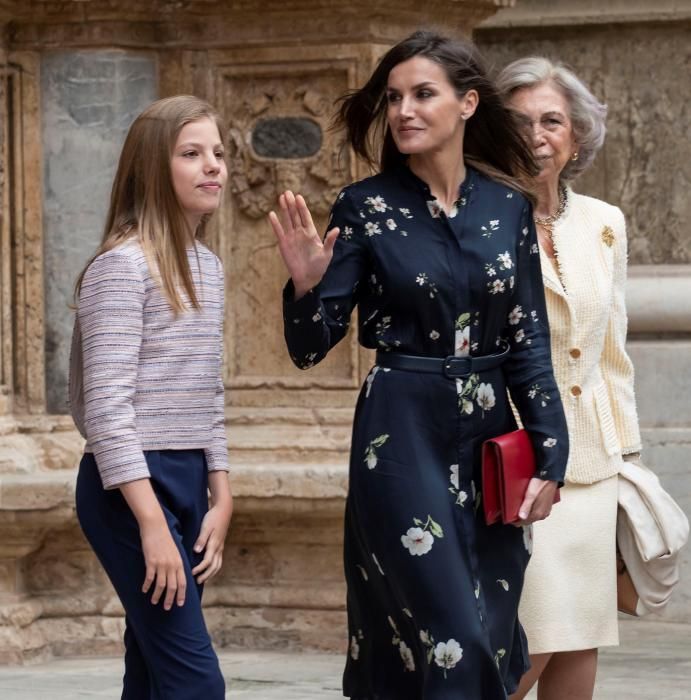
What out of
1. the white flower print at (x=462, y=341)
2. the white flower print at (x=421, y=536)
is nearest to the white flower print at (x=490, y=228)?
the white flower print at (x=462, y=341)

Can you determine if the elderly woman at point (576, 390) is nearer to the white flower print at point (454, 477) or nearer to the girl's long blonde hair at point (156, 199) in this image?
the white flower print at point (454, 477)

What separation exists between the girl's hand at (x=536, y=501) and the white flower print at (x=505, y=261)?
0.44 meters

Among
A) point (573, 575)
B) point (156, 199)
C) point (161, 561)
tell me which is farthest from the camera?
point (573, 575)

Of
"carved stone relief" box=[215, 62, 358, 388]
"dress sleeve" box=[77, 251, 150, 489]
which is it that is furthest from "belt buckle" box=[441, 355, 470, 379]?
"carved stone relief" box=[215, 62, 358, 388]

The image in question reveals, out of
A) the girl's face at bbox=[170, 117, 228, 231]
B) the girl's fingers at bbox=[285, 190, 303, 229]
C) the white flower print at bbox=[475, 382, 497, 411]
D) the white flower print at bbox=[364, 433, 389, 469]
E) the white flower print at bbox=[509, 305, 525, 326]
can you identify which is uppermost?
the girl's face at bbox=[170, 117, 228, 231]

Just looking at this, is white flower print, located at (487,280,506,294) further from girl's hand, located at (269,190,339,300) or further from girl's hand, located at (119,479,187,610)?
girl's hand, located at (119,479,187,610)

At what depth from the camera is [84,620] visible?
612 cm

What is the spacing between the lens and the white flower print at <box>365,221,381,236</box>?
12.5ft

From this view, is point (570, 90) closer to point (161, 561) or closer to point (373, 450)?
point (373, 450)

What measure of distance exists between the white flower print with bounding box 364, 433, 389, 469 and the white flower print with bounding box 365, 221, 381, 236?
41 centimetres

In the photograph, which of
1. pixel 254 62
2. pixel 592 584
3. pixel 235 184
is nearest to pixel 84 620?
pixel 235 184

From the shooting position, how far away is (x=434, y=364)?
149 inches

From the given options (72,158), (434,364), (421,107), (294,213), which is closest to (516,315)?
(434,364)

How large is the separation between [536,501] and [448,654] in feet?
1.31
